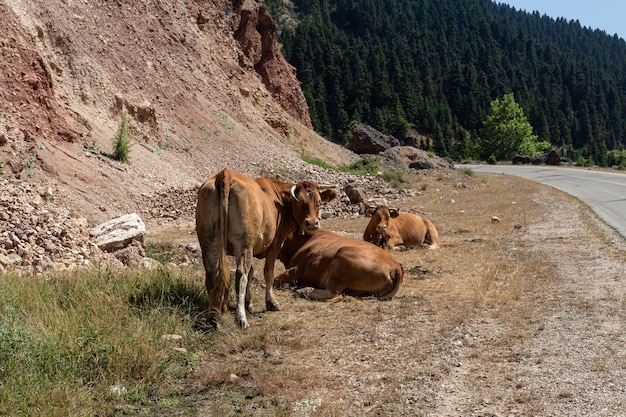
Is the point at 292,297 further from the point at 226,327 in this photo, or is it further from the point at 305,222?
the point at 226,327

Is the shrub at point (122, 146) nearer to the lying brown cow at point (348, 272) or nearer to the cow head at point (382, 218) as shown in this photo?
the cow head at point (382, 218)

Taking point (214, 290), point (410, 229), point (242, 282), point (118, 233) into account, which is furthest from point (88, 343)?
point (410, 229)

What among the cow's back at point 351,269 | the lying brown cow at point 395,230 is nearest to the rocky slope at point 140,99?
the lying brown cow at point 395,230

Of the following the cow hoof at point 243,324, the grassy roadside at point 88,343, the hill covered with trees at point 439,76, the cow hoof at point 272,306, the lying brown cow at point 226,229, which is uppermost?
the hill covered with trees at point 439,76

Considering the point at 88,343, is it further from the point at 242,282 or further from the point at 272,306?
the point at 272,306

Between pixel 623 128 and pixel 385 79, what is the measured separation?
6207 centimetres

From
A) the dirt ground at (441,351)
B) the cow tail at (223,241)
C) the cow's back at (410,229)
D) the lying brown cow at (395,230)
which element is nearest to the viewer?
the dirt ground at (441,351)

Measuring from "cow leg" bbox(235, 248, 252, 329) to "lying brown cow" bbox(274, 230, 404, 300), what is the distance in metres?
1.69

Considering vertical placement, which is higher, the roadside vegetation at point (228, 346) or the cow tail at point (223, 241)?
the cow tail at point (223, 241)

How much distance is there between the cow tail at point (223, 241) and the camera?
6.05 metres

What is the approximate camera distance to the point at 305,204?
7367 mm

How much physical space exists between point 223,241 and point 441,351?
7.93 feet

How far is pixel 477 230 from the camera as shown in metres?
15.2

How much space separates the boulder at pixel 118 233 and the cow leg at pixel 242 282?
4.67 meters
